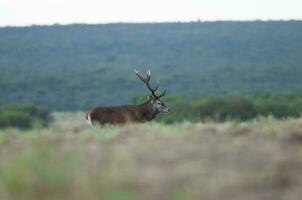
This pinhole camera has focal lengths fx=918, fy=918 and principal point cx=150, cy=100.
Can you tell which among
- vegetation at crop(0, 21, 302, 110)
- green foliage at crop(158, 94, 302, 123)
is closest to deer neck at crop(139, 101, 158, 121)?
green foliage at crop(158, 94, 302, 123)

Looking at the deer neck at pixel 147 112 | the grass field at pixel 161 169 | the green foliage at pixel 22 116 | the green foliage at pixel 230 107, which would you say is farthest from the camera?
the green foliage at pixel 230 107

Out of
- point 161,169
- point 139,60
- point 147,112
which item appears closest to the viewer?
point 161,169

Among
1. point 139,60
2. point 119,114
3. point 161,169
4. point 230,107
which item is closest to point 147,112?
point 119,114

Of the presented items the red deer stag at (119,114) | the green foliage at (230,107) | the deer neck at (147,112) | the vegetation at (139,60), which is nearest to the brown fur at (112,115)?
the red deer stag at (119,114)

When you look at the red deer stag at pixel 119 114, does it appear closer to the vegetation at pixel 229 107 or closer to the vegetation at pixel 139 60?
the vegetation at pixel 229 107

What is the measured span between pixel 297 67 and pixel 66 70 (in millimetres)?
18382

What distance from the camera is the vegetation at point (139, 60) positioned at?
210ft

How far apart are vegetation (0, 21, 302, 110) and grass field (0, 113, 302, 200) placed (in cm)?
4574

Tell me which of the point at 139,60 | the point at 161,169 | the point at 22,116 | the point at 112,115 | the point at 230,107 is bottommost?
the point at 161,169

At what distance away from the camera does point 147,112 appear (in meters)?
20.5

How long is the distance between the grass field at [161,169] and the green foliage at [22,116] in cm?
2528

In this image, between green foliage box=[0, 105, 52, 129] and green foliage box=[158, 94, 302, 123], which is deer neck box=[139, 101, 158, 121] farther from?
green foliage box=[0, 105, 52, 129]

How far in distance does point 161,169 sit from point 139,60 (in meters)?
69.3

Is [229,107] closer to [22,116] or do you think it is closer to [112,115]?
[22,116]
